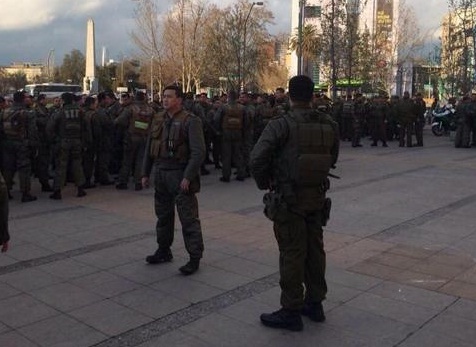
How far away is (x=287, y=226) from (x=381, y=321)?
3.63 feet

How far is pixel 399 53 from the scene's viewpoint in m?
42.2

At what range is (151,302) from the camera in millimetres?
4961

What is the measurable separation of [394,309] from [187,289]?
5.87 feet

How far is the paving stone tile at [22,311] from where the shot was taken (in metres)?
4.55

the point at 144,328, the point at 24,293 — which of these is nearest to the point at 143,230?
the point at 24,293

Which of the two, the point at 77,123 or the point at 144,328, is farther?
the point at 77,123

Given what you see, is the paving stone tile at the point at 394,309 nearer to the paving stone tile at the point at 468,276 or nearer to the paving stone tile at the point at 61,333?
the paving stone tile at the point at 468,276

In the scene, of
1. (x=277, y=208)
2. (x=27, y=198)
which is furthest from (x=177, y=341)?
(x=27, y=198)

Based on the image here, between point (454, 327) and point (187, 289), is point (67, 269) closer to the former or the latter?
point (187, 289)

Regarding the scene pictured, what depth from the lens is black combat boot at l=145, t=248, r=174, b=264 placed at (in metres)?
6.06

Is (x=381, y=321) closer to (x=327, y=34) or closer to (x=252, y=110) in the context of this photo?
(x=252, y=110)

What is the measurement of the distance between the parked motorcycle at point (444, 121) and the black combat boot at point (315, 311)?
2089cm

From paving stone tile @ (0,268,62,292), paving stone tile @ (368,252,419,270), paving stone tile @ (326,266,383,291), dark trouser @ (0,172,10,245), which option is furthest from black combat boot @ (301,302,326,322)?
paving stone tile @ (0,268,62,292)

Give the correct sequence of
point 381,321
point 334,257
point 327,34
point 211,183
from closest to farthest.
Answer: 1. point 381,321
2. point 334,257
3. point 211,183
4. point 327,34
